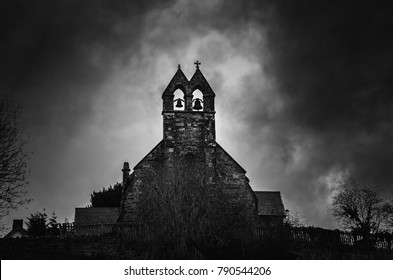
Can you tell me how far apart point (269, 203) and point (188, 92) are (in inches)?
794

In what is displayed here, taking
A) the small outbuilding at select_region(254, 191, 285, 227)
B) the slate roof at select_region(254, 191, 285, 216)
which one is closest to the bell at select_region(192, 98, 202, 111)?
the small outbuilding at select_region(254, 191, 285, 227)

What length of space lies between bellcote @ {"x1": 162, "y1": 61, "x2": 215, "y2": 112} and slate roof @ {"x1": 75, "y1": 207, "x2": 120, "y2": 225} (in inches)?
632

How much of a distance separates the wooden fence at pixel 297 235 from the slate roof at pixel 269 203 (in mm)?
17505

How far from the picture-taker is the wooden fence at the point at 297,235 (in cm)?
2177

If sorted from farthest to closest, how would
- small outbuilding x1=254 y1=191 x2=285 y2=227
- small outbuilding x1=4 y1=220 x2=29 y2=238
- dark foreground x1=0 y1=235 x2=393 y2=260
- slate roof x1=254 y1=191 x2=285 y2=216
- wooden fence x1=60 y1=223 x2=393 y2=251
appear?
small outbuilding x1=4 y1=220 x2=29 y2=238 → slate roof x1=254 y1=191 x2=285 y2=216 → small outbuilding x1=254 y1=191 x2=285 y2=227 → wooden fence x1=60 y1=223 x2=393 y2=251 → dark foreground x1=0 y1=235 x2=393 y2=260

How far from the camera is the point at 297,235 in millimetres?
25109

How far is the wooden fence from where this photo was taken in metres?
21.8

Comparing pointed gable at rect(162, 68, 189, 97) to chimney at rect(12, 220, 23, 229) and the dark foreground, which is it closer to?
the dark foreground

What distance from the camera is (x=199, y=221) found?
20.8m

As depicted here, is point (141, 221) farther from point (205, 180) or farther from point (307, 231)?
point (307, 231)

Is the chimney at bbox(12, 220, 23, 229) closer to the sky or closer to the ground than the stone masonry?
closer to the ground

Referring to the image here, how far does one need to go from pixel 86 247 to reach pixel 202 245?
510 cm

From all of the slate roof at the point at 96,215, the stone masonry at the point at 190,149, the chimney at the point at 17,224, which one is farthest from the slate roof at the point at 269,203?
the chimney at the point at 17,224
